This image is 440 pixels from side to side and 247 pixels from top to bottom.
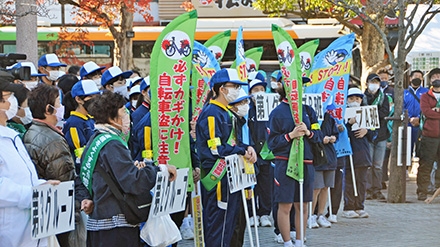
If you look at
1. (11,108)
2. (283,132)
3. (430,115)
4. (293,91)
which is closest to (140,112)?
(283,132)

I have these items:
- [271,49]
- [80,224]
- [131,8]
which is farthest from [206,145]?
[271,49]

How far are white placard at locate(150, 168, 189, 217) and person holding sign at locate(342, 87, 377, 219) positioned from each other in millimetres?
6159

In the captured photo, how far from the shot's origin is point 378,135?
14.3 metres

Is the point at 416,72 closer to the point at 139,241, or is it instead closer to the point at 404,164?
the point at 404,164

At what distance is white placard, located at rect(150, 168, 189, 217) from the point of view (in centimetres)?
621

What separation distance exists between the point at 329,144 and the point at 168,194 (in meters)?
5.13

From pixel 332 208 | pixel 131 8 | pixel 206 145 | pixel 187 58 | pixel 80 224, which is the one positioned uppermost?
pixel 131 8

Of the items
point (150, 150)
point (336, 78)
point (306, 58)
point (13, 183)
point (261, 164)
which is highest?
point (306, 58)

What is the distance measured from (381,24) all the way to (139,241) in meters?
14.7

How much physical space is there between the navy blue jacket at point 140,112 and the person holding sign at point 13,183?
12.8ft

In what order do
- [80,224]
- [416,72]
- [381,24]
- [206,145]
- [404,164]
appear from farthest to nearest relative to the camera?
[381,24]
[416,72]
[404,164]
[206,145]
[80,224]

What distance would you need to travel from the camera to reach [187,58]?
8.46 m

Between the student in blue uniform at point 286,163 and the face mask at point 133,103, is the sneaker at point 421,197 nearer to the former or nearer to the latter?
the student in blue uniform at point 286,163

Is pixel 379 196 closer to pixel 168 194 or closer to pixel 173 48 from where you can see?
pixel 173 48
